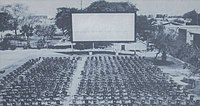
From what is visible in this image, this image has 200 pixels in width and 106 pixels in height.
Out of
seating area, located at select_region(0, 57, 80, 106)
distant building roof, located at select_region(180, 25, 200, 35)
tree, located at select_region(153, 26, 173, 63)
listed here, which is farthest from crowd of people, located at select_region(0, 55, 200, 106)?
distant building roof, located at select_region(180, 25, 200, 35)

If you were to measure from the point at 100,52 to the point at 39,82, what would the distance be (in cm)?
120

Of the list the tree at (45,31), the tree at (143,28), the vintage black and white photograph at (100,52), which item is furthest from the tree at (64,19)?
the tree at (143,28)

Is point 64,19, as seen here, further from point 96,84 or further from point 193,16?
point 193,16

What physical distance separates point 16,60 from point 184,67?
300cm

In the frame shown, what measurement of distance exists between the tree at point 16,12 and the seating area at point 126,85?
1.39 meters

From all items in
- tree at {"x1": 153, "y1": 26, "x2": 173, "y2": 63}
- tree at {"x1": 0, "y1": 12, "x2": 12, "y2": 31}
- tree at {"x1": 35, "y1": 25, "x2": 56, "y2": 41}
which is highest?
tree at {"x1": 0, "y1": 12, "x2": 12, "y2": 31}

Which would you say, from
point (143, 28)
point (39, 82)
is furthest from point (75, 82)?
point (143, 28)

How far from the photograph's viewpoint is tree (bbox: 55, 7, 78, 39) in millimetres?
5348

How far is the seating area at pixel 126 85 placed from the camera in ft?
17.5

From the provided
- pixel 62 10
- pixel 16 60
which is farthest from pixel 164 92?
pixel 16 60

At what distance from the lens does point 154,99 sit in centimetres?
538

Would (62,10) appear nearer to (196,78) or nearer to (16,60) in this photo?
(16,60)

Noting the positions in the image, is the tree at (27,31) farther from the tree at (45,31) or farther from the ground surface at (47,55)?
the ground surface at (47,55)

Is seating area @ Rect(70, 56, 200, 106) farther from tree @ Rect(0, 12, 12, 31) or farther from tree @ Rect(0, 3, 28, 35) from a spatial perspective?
tree @ Rect(0, 12, 12, 31)
